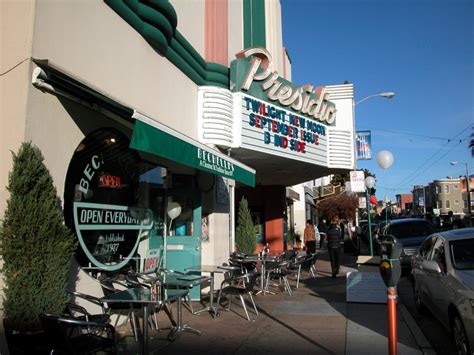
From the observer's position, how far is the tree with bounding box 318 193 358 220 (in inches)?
1606

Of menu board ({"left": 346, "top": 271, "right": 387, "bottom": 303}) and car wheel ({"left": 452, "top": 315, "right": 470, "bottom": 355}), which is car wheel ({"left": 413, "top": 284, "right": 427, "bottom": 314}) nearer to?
menu board ({"left": 346, "top": 271, "right": 387, "bottom": 303})

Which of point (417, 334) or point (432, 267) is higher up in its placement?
point (432, 267)

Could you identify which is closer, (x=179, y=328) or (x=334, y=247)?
(x=179, y=328)

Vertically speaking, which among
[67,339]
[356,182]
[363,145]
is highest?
[363,145]

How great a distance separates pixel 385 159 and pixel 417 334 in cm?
886

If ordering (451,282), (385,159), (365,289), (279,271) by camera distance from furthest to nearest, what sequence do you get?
1. (385,159)
2. (279,271)
3. (365,289)
4. (451,282)

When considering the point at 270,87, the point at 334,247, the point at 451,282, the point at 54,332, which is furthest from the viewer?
the point at 334,247

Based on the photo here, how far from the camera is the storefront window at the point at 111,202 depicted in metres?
5.95

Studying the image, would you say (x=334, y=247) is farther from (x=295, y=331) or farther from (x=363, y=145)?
(x=363, y=145)

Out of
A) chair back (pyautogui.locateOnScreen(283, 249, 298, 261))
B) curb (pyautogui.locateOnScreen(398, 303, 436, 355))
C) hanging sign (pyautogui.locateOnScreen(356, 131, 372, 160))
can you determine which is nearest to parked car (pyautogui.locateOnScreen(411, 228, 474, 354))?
curb (pyautogui.locateOnScreen(398, 303, 436, 355))

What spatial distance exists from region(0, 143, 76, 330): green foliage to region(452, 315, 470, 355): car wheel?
4.41 m

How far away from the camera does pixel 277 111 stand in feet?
39.9

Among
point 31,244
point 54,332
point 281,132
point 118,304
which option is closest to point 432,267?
point 118,304

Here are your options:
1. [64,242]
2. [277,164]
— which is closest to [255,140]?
[277,164]
